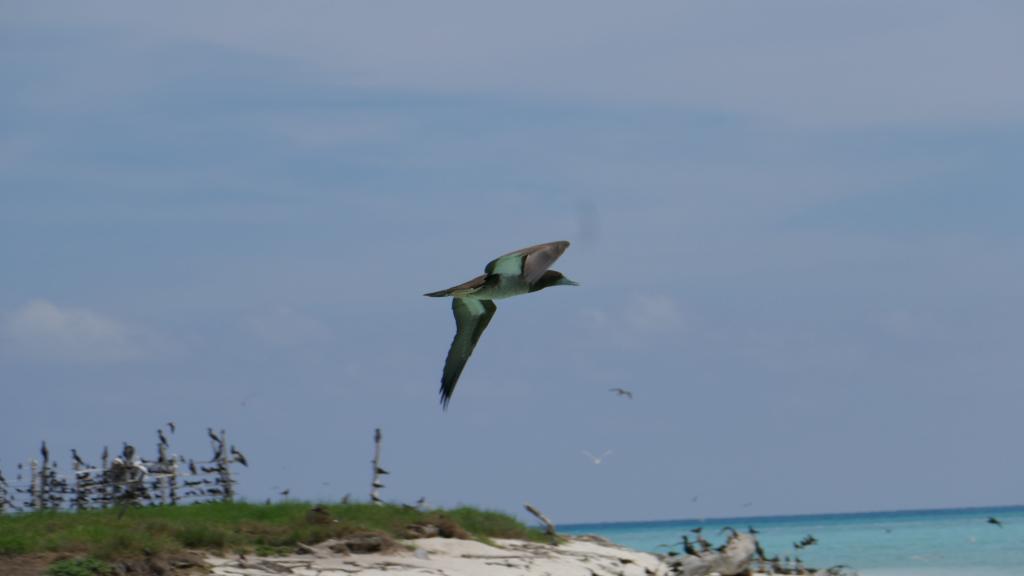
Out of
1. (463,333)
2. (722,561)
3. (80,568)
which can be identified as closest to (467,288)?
(463,333)

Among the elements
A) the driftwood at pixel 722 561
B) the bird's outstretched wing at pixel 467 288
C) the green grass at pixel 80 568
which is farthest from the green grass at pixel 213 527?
the bird's outstretched wing at pixel 467 288

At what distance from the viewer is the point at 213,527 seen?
690 inches

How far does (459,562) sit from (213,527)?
10.7 feet

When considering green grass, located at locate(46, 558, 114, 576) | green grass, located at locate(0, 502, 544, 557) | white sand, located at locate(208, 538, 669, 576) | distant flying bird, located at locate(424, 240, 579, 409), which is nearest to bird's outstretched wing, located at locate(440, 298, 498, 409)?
distant flying bird, located at locate(424, 240, 579, 409)

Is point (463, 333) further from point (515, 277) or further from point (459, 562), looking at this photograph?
point (459, 562)

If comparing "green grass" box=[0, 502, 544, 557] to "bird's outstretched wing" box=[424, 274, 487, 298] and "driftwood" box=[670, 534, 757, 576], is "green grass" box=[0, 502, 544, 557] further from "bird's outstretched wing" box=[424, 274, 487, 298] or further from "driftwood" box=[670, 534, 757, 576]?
"bird's outstretched wing" box=[424, 274, 487, 298]

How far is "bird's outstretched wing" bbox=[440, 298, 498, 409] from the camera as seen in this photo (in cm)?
1588

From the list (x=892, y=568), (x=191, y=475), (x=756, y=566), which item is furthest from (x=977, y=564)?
(x=191, y=475)

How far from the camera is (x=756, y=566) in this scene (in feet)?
74.7

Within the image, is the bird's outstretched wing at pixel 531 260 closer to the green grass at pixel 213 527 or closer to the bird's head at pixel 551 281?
the bird's head at pixel 551 281

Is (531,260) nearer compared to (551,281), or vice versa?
(531,260)

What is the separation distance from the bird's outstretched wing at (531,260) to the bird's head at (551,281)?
869 mm

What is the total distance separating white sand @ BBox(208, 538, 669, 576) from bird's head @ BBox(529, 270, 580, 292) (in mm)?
4725

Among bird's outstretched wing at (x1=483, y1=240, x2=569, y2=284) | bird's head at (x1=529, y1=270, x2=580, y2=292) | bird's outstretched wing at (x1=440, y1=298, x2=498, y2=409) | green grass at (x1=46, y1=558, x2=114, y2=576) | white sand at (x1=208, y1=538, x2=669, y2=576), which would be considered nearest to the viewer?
bird's outstretched wing at (x1=483, y1=240, x2=569, y2=284)
